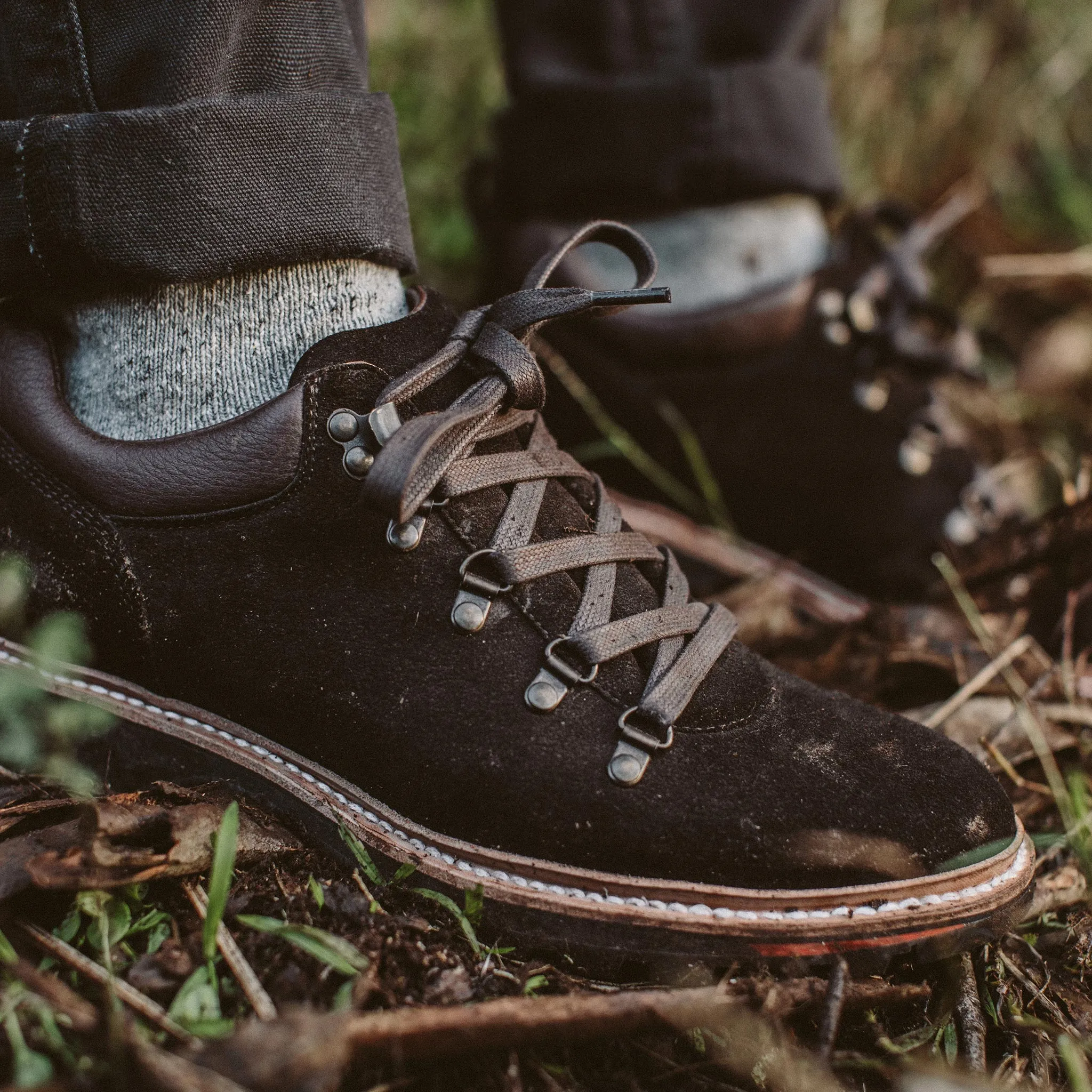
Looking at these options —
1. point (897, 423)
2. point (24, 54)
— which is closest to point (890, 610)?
point (897, 423)

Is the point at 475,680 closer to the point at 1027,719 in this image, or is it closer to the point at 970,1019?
the point at 970,1019

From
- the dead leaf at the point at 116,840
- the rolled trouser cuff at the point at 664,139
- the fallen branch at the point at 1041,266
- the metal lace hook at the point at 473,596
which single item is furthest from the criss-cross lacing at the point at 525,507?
the fallen branch at the point at 1041,266

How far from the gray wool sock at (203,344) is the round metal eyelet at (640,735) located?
23.5 inches

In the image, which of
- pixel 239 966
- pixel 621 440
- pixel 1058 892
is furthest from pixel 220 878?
pixel 621 440

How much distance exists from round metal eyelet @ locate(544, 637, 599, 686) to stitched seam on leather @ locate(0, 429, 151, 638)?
513 mm

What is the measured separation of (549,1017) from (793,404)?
1.48 meters

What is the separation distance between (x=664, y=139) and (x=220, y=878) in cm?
176

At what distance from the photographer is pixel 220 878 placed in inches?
39.1

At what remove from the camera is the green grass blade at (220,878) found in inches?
38.2

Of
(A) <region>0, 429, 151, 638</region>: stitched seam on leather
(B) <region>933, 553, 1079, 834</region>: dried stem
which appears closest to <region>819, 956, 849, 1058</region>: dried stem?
(B) <region>933, 553, 1079, 834</region>: dried stem

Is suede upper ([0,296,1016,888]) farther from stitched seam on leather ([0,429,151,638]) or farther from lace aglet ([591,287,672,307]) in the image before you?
lace aglet ([591,287,672,307])

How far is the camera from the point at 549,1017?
36.5 inches

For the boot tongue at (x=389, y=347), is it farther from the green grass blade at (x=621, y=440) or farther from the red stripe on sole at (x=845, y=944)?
the green grass blade at (x=621, y=440)

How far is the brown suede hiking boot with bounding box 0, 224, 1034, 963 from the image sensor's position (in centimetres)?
107
